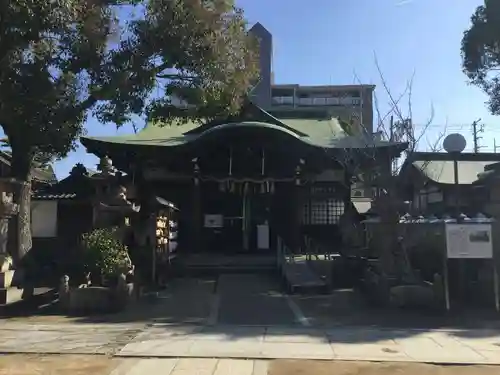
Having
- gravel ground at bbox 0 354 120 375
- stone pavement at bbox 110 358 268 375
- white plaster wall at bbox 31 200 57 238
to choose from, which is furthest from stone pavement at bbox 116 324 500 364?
white plaster wall at bbox 31 200 57 238

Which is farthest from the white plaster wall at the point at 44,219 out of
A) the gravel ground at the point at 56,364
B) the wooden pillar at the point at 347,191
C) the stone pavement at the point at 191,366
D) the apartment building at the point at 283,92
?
the apartment building at the point at 283,92

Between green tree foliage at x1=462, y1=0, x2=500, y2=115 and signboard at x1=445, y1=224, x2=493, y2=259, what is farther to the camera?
green tree foliage at x1=462, y1=0, x2=500, y2=115

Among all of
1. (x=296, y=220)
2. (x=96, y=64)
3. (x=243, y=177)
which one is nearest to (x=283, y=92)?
(x=296, y=220)

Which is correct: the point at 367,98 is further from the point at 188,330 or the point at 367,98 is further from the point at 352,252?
the point at 188,330

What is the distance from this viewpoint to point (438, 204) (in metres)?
21.7

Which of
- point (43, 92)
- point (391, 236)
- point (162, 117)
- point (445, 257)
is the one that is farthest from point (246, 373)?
point (162, 117)

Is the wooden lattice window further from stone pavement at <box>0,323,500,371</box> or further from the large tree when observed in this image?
stone pavement at <box>0,323,500,371</box>

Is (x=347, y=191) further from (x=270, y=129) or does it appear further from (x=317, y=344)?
(x=317, y=344)

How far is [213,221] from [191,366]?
610 inches

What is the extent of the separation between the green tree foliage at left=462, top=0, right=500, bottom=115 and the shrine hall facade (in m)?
4.94

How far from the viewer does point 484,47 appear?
63.1 ft

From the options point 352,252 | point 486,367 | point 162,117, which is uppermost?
point 162,117

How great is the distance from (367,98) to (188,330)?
1489cm

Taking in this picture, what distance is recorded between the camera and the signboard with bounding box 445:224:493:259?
40.6 ft
